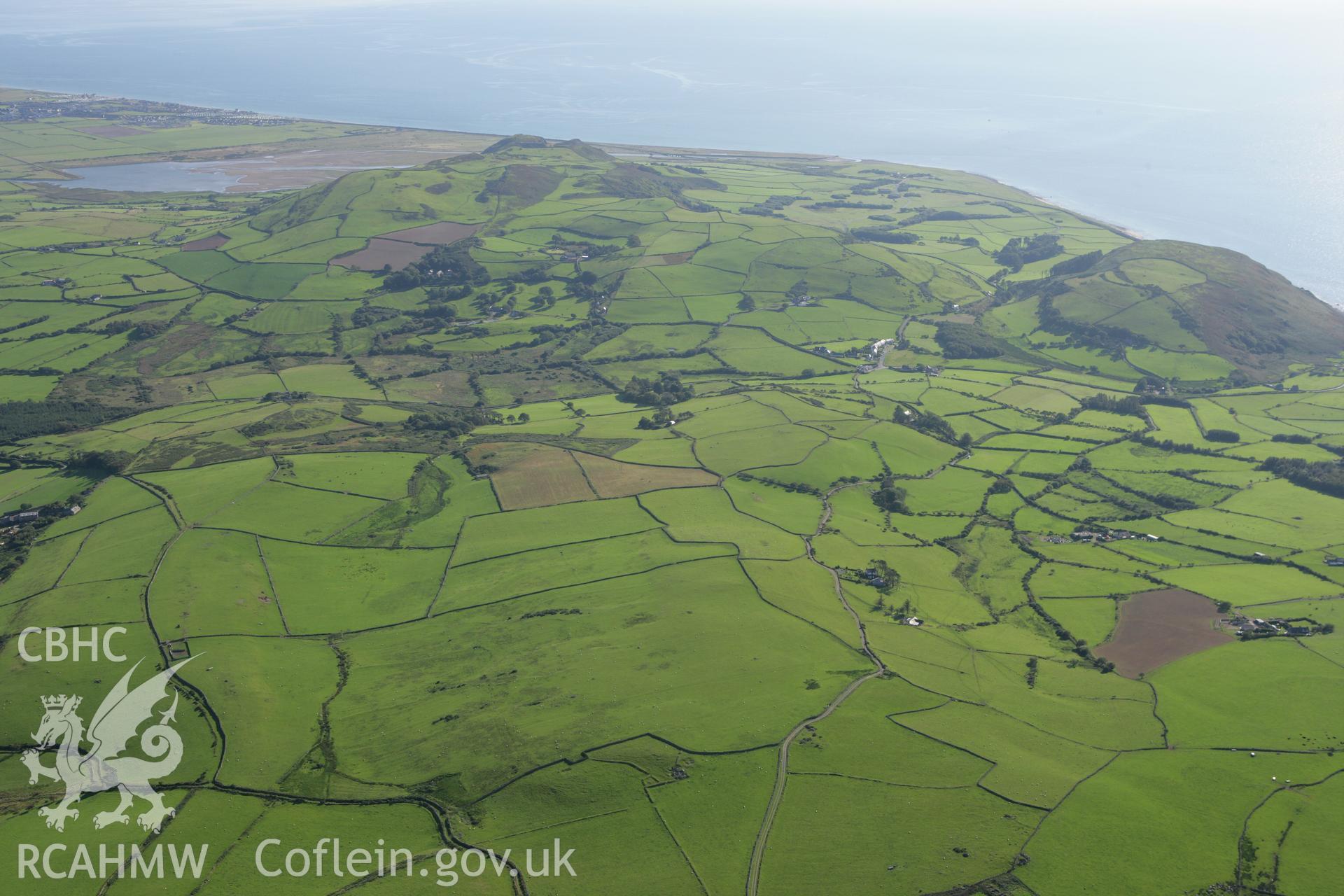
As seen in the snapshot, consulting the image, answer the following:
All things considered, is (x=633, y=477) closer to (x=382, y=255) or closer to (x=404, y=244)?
(x=382, y=255)

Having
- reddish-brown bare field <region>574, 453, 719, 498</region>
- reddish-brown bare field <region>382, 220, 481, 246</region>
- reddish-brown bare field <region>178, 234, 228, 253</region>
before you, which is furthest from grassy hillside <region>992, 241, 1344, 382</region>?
reddish-brown bare field <region>178, 234, 228, 253</region>

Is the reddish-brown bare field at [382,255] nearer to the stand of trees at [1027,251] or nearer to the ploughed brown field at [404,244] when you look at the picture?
the ploughed brown field at [404,244]

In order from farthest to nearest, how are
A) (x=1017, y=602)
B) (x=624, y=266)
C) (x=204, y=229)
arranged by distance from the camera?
(x=204, y=229)
(x=624, y=266)
(x=1017, y=602)

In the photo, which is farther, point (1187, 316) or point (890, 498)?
point (1187, 316)

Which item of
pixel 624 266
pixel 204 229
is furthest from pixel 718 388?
pixel 204 229

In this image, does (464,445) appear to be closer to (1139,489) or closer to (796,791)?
(796,791)

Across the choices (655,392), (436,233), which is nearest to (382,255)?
(436,233)
